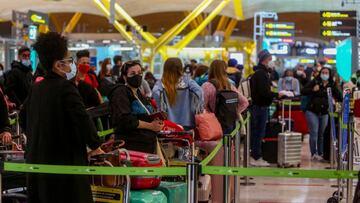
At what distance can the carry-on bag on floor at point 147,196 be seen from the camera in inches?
195

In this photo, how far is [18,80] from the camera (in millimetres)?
10320

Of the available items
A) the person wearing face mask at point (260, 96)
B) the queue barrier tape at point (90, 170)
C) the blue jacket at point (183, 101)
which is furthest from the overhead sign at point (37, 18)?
the queue barrier tape at point (90, 170)

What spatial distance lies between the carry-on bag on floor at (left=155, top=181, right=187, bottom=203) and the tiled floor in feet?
9.64

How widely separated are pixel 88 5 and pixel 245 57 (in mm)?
10248

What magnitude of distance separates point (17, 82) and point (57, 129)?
20.1 feet

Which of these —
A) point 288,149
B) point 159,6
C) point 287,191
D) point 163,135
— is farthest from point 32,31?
point 159,6

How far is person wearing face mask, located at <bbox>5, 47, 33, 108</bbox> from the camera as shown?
1030 centimetres

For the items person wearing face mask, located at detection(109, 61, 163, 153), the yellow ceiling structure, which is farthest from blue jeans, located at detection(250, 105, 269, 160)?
the yellow ceiling structure

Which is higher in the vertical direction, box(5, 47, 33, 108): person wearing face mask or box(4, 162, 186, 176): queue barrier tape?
box(5, 47, 33, 108): person wearing face mask

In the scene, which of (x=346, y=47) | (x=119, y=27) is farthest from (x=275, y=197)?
(x=119, y=27)

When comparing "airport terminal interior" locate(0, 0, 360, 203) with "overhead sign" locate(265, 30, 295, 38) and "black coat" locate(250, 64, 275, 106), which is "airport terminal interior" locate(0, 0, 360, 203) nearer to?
"black coat" locate(250, 64, 275, 106)

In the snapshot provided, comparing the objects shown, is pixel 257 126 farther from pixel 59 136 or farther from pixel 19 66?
pixel 59 136

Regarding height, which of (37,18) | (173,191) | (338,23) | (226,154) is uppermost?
(37,18)

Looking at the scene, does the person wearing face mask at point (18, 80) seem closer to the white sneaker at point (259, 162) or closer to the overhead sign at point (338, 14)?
the white sneaker at point (259, 162)
